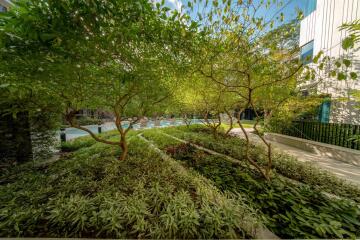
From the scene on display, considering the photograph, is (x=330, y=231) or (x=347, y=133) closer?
(x=330, y=231)

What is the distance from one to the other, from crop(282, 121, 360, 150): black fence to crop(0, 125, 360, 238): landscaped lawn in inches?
166

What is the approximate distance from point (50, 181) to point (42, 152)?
3.08 metres

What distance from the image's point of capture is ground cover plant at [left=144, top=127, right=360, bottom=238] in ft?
7.27

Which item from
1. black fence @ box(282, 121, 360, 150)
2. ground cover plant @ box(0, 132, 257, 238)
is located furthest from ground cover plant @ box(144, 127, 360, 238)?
black fence @ box(282, 121, 360, 150)

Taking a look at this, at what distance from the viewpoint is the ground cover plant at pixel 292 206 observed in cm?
222

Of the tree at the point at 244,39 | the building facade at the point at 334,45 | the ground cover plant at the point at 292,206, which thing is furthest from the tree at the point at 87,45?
the building facade at the point at 334,45

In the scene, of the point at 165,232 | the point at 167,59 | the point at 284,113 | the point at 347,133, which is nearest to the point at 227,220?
the point at 165,232

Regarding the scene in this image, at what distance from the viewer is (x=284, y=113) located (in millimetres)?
8914

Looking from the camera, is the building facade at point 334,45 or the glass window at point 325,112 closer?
the building facade at point 334,45

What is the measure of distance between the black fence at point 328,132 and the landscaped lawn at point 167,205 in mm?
4223

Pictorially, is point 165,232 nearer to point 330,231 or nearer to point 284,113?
point 330,231

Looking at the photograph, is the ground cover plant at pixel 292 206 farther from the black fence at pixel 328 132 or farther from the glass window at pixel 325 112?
the glass window at pixel 325 112

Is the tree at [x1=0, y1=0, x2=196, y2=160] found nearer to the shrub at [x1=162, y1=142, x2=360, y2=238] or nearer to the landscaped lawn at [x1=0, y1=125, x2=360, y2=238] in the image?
the landscaped lawn at [x1=0, y1=125, x2=360, y2=238]

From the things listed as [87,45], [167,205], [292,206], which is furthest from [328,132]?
[87,45]
